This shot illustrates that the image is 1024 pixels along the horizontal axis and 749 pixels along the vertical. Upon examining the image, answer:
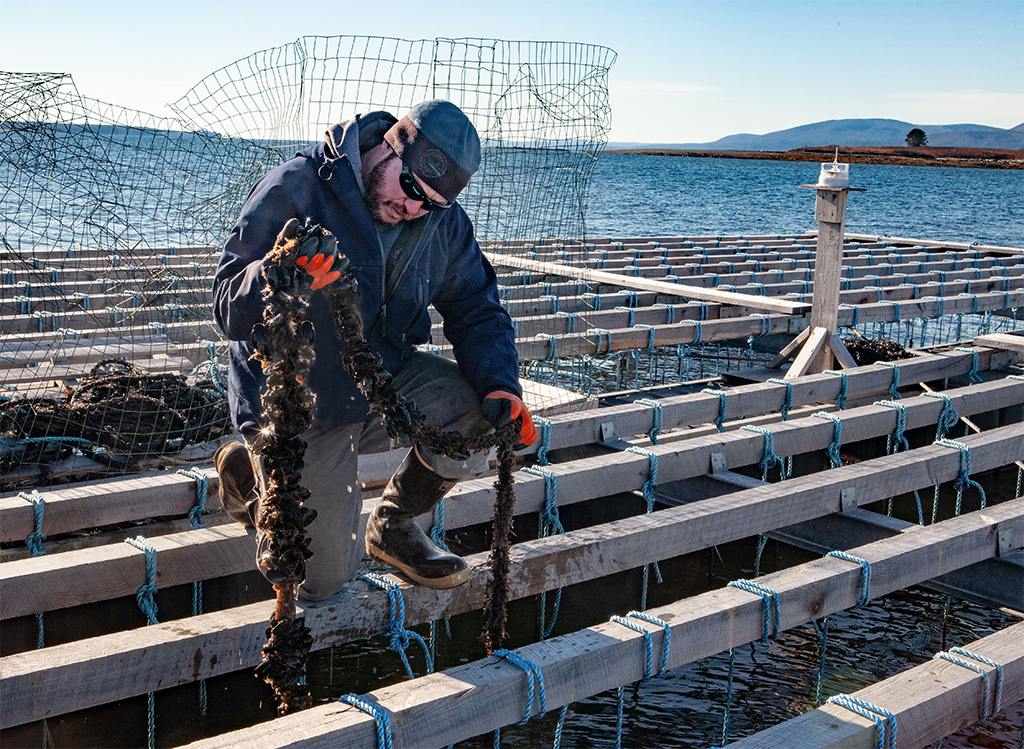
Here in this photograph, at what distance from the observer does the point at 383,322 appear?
2.83 meters

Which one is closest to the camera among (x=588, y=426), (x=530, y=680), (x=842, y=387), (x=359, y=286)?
(x=530, y=680)

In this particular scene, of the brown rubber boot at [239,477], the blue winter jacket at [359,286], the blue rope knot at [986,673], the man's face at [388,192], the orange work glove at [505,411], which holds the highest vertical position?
the man's face at [388,192]

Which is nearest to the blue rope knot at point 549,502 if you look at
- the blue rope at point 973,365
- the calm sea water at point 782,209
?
the blue rope at point 973,365

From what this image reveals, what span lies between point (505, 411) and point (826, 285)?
4.73m

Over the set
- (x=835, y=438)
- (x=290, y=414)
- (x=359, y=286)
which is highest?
(x=359, y=286)

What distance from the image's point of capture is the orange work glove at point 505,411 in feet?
9.29

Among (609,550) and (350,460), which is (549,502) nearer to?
(609,550)

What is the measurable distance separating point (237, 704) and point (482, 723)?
45.8 inches

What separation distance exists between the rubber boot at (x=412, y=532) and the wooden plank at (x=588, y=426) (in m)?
0.87

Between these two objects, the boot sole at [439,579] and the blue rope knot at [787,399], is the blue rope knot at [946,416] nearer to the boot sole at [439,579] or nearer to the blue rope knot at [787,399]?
the blue rope knot at [787,399]

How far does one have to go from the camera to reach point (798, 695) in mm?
3645

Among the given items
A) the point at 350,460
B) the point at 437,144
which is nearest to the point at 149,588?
the point at 350,460

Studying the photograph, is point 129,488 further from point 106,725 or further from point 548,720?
point 548,720

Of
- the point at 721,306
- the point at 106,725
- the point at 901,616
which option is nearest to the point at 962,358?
the point at 721,306
